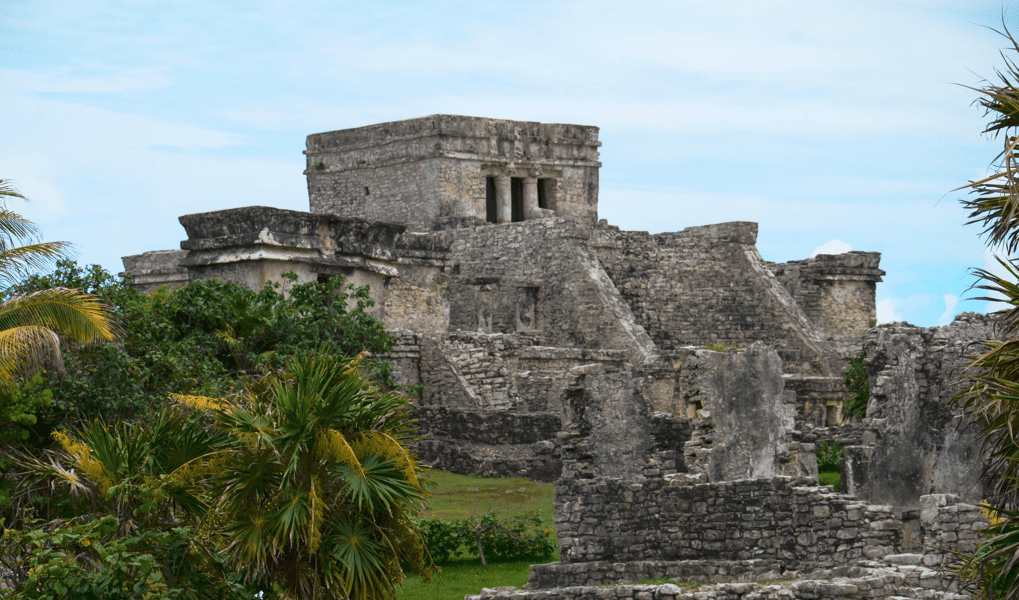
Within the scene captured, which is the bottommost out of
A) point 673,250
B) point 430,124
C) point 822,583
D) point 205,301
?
point 822,583

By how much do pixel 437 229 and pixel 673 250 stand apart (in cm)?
542

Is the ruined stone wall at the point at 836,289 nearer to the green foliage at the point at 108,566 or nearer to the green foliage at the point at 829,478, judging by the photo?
the green foliage at the point at 829,478

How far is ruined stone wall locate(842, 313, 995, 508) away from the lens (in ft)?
38.9

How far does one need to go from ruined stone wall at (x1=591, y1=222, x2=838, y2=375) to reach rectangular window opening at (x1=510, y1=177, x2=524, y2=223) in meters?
5.47

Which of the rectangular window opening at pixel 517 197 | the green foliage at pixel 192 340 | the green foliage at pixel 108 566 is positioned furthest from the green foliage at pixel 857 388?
the rectangular window opening at pixel 517 197

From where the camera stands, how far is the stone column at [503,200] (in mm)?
28625

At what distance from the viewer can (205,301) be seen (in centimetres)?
1374

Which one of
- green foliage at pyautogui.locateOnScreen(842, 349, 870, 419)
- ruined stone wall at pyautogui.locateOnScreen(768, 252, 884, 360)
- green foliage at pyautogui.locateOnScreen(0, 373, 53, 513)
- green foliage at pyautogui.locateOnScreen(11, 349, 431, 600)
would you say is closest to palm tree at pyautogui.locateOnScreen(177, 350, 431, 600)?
green foliage at pyautogui.locateOnScreen(11, 349, 431, 600)

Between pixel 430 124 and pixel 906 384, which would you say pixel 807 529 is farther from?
pixel 430 124

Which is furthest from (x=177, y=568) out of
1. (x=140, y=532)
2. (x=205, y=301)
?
(x=205, y=301)

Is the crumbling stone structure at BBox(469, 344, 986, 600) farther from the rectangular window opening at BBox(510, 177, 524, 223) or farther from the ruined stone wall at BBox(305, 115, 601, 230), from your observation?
the rectangular window opening at BBox(510, 177, 524, 223)

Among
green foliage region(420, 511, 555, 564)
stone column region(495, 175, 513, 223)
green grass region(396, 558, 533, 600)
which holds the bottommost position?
green grass region(396, 558, 533, 600)

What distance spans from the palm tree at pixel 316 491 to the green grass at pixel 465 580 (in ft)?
5.84

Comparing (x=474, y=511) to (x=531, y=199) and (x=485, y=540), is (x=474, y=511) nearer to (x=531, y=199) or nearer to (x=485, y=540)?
(x=485, y=540)
